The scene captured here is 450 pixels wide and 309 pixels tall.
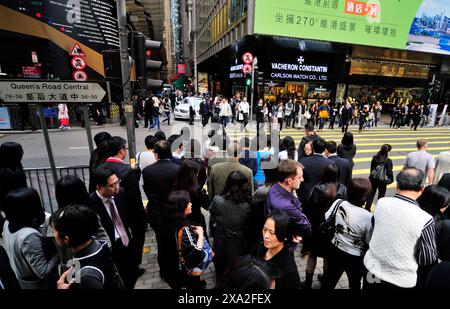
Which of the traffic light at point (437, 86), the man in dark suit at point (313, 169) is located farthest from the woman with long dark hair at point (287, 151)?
the traffic light at point (437, 86)

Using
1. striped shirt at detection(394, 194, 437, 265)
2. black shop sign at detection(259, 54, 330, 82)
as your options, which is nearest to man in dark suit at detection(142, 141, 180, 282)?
striped shirt at detection(394, 194, 437, 265)

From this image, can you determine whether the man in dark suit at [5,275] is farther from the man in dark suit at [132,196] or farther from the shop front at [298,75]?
the shop front at [298,75]

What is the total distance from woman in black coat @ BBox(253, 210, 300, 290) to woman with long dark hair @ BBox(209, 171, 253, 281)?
0.54 metres

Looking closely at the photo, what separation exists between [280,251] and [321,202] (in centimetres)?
135

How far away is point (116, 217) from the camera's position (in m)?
2.84

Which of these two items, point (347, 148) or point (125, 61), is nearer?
point (125, 61)

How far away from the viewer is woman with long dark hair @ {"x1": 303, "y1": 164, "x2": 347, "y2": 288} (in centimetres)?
313

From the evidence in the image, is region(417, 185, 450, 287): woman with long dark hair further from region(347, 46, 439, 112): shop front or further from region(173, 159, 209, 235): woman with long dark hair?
region(347, 46, 439, 112): shop front

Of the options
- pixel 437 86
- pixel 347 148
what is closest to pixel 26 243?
pixel 347 148

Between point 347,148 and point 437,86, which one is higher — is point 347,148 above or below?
below

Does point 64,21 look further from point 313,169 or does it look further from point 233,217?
point 233,217

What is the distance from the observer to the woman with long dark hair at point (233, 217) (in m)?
2.65

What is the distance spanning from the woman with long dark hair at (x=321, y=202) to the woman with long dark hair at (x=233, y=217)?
1.00 m
